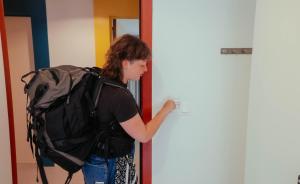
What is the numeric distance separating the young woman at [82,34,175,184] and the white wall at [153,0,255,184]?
Result: 217 mm

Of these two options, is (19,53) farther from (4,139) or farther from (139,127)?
(139,127)

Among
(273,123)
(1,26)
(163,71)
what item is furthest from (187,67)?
(1,26)

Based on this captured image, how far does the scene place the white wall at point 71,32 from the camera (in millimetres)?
3180

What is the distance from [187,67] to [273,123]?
0.53 m

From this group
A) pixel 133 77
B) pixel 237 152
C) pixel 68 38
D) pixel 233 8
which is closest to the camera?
pixel 133 77

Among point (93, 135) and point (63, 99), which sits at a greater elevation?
point (63, 99)

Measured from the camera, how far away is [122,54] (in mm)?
1187

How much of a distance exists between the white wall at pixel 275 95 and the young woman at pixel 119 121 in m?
0.49

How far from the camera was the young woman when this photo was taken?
1.13m

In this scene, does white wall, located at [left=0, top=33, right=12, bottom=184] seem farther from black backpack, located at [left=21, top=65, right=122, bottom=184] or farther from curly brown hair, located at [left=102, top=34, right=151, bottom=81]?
curly brown hair, located at [left=102, top=34, right=151, bottom=81]

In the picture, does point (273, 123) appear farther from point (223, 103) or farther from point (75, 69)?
point (75, 69)

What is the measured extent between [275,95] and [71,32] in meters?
2.76

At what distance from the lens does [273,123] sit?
3.63 ft

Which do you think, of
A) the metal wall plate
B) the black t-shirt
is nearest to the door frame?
the black t-shirt
